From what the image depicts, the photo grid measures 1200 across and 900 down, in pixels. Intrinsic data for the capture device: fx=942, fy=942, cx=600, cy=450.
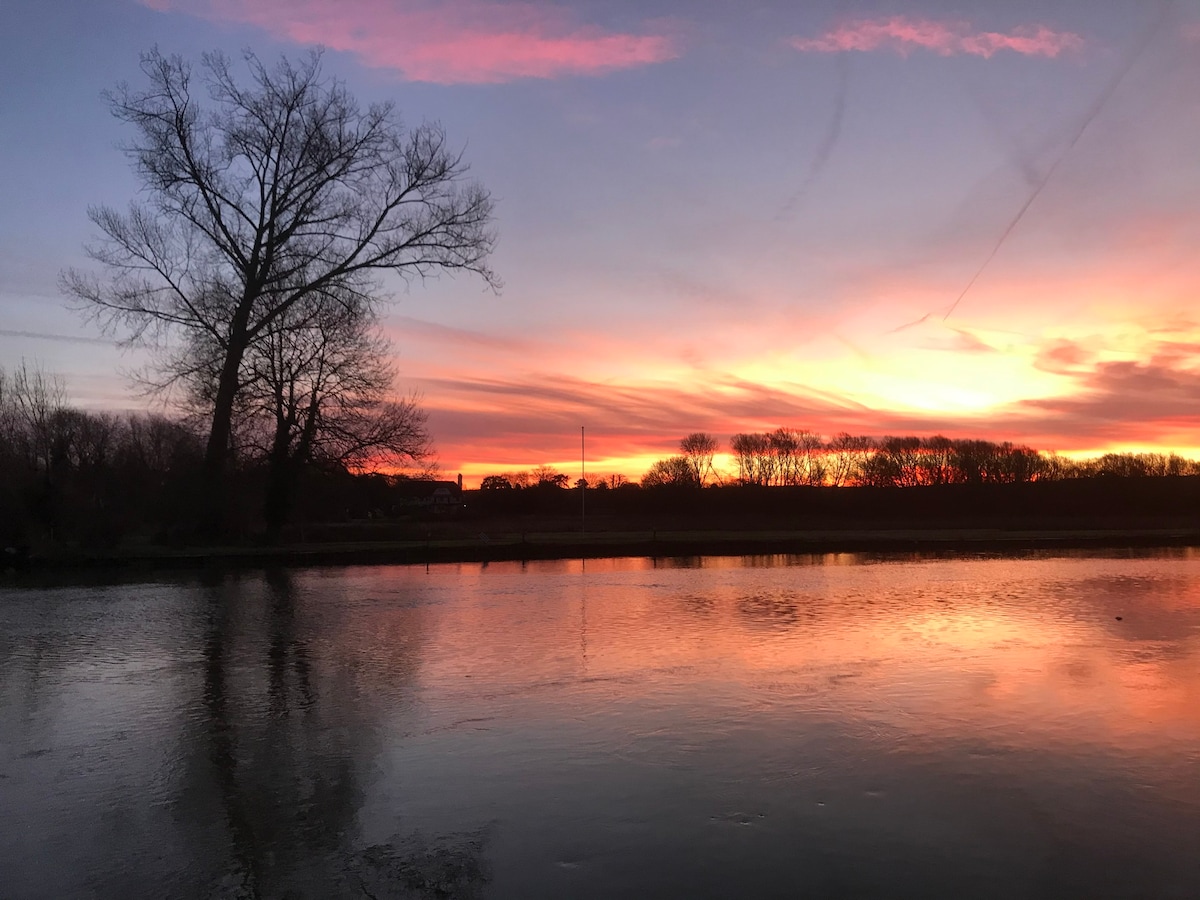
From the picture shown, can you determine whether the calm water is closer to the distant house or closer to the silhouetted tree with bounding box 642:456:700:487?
the distant house

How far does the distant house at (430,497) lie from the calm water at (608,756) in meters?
67.6

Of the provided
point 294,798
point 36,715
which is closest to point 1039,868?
point 294,798

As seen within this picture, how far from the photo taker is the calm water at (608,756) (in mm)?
5031

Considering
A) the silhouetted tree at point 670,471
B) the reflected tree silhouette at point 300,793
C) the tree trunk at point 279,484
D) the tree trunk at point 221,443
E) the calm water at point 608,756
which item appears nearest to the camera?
the reflected tree silhouette at point 300,793

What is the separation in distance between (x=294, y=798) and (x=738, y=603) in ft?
36.1

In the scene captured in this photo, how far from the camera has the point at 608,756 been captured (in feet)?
23.2

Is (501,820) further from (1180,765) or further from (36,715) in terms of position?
(36,715)

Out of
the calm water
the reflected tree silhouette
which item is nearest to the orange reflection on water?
the calm water

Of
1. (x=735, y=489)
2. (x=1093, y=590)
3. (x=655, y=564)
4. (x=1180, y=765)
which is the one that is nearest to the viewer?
(x=1180, y=765)

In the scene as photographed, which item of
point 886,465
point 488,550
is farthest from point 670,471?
point 488,550

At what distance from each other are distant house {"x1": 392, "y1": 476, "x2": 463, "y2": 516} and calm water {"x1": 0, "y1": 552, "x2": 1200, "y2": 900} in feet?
222

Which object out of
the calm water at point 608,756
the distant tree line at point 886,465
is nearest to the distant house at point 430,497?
the distant tree line at point 886,465

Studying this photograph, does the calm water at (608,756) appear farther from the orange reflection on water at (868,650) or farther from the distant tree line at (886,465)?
the distant tree line at (886,465)

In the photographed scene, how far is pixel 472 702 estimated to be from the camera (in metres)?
8.97
